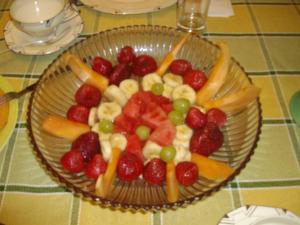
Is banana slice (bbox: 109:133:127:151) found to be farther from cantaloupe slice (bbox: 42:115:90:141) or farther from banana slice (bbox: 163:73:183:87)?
banana slice (bbox: 163:73:183:87)

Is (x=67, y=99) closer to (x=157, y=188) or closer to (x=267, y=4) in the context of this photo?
(x=157, y=188)

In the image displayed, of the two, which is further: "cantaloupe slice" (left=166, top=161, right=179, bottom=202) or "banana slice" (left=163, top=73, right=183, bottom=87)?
"banana slice" (left=163, top=73, right=183, bottom=87)

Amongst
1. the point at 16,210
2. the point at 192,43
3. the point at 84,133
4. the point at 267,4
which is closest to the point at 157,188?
the point at 84,133

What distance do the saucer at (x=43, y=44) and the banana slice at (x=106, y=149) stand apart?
0.45 m

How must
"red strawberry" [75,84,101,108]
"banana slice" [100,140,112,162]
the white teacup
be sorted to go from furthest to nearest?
the white teacup < "red strawberry" [75,84,101,108] < "banana slice" [100,140,112,162]

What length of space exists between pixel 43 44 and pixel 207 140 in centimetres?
67

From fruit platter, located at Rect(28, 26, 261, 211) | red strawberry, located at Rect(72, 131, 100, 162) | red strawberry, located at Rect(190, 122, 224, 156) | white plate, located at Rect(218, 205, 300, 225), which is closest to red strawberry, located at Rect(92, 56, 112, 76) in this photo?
fruit platter, located at Rect(28, 26, 261, 211)

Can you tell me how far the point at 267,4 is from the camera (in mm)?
1312

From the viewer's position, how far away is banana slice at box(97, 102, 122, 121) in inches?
32.8

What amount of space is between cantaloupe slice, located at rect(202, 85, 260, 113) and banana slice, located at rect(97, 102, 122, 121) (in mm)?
228

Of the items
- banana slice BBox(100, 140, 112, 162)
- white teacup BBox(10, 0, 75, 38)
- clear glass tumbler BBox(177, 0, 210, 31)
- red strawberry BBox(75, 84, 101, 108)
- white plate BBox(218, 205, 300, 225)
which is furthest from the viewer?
clear glass tumbler BBox(177, 0, 210, 31)

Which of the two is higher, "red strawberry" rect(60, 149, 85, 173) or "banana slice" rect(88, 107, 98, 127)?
"banana slice" rect(88, 107, 98, 127)

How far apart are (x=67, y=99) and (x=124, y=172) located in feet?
1.03

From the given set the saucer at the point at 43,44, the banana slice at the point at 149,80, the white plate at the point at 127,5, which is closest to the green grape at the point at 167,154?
the banana slice at the point at 149,80
